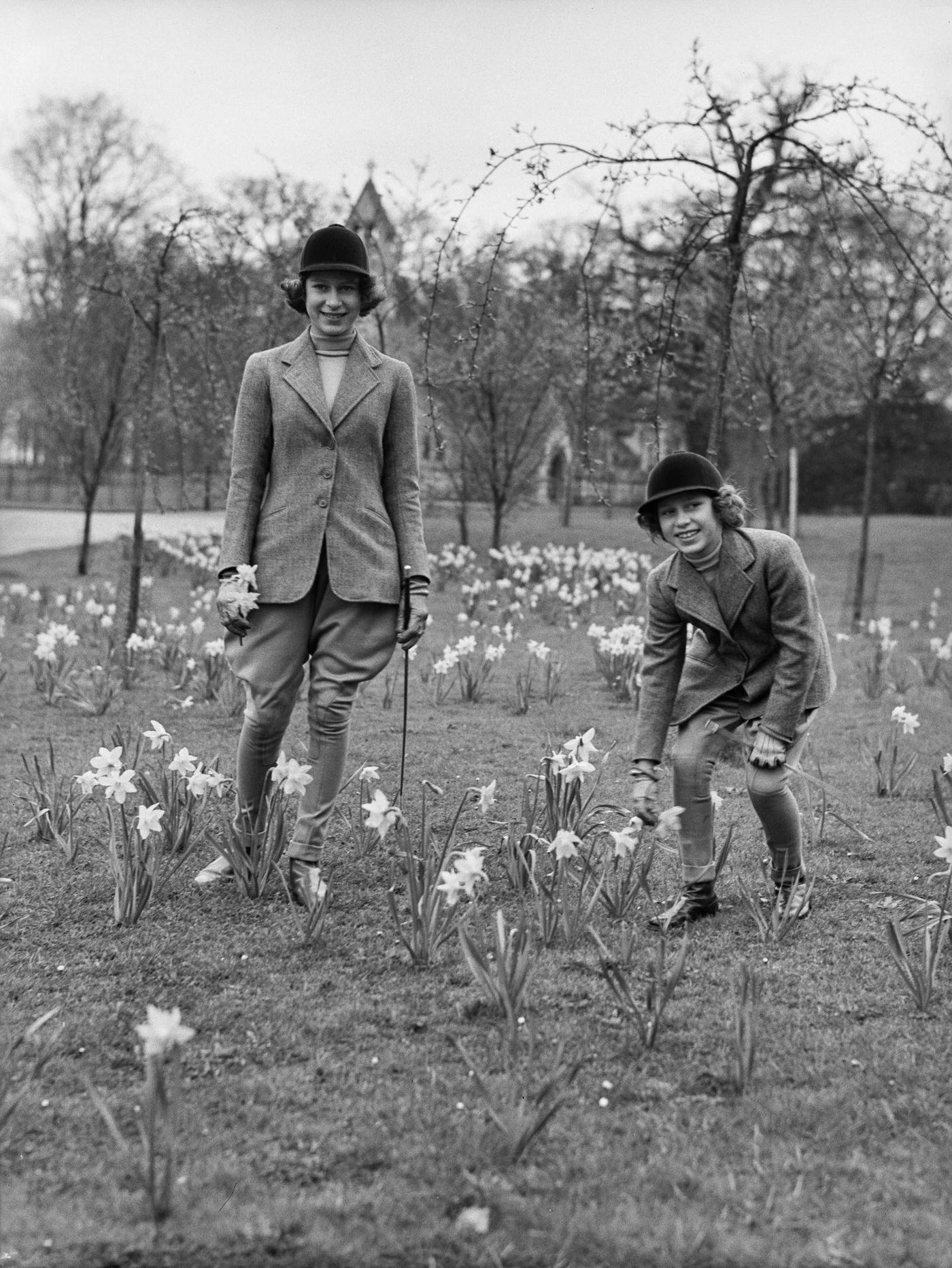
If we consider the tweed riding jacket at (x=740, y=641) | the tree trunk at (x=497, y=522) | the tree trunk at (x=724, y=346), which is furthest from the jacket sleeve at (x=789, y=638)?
the tree trunk at (x=497, y=522)

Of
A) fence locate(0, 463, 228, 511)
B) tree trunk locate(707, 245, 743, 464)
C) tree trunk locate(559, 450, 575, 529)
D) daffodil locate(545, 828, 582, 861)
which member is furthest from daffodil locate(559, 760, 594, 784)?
fence locate(0, 463, 228, 511)

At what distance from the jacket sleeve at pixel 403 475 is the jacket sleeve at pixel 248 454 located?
0.38 meters

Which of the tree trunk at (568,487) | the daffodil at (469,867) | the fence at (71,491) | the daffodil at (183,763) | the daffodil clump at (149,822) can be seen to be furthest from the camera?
the fence at (71,491)

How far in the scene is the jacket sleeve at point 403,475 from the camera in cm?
379

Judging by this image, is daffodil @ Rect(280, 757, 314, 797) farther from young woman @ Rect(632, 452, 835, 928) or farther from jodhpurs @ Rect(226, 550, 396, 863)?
young woman @ Rect(632, 452, 835, 928)

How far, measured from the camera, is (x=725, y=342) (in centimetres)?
603

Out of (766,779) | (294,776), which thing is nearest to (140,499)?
(294,776)

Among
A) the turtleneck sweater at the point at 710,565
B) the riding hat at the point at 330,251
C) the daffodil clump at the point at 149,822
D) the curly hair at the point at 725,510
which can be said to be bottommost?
the daffodil clump at the point at 149,822

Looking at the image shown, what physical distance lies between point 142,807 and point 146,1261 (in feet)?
5.60

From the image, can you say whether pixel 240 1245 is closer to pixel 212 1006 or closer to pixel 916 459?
pixel 212 1006

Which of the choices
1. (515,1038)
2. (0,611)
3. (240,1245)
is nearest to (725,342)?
(515,1038)

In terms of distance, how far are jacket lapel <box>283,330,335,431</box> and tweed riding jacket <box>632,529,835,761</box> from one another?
3.61 feet

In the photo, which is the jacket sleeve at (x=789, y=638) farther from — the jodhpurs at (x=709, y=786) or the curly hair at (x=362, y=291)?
the curly hair at (x=362, y=291)

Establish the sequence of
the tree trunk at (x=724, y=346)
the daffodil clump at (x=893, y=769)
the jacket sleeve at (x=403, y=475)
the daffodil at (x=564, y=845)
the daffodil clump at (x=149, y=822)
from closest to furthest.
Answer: the daffodil at (x=564, y=845), the daffodil clump at (x=149, y=822), the jacket sleeve at (x=403, y=475), the daffodil clump at (x=893, y=769), the tree trunk at (x=724, y=346)
